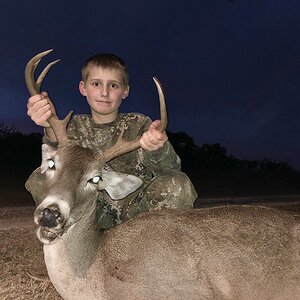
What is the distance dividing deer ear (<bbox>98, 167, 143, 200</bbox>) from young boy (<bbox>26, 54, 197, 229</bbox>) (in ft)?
1.75

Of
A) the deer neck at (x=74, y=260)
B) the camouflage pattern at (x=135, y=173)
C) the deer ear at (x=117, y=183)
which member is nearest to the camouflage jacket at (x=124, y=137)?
the camouflage pattern at (x=135, y=173)

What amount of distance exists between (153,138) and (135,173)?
1.26 metres

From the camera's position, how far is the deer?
14.5 feet

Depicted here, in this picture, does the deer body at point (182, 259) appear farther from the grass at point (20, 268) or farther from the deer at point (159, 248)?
the grass at point (20, 268)

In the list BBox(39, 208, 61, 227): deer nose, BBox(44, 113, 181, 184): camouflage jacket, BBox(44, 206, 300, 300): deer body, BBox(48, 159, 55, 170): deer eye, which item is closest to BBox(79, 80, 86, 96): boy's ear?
BBox(44, 113, 181, 184): camouflage jacket

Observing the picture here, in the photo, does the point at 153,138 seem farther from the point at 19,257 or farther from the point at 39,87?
the point at 19,257

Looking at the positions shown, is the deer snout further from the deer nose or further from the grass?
the grass

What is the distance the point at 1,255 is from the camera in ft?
23.8

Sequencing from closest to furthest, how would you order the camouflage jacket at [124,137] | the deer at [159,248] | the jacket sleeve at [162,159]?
the deer at [159,248]
the jacket sleeve at [162,159]
the camouflage jacket at [124,137]

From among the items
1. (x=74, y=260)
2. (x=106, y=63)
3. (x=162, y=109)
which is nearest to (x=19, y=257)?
(x=74, y=260)

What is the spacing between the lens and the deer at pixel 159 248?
4418 mm

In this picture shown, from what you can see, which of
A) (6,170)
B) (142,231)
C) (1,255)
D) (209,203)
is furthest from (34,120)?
(6,170)

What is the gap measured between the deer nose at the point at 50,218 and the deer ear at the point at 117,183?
1.01m

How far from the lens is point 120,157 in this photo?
6320 millimetres
